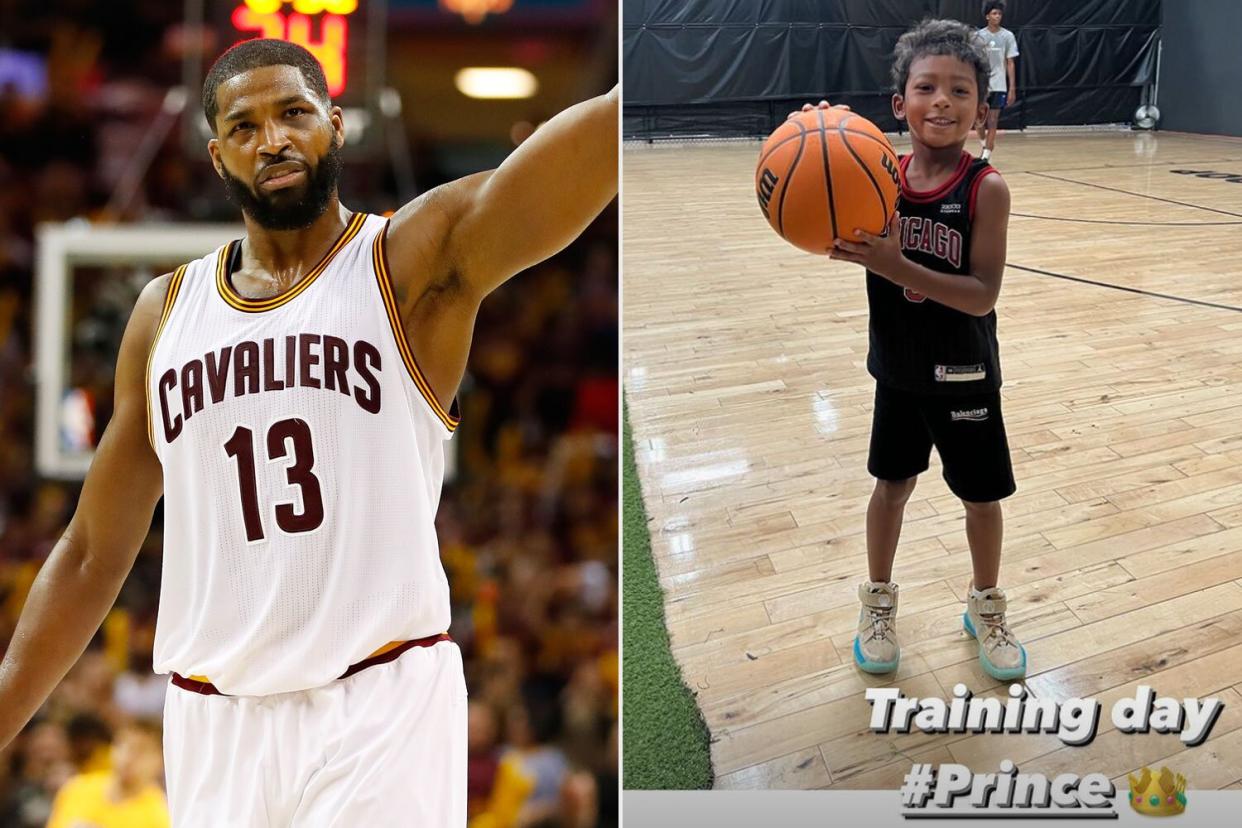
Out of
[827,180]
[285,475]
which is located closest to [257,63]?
[285,475]

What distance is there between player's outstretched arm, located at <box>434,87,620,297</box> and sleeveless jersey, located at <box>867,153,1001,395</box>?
61 cm

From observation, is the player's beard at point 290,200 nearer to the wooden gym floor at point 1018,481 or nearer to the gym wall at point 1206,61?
the wooden gym floor at point 1018,481

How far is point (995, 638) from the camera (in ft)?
6.48

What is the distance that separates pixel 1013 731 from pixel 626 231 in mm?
1128

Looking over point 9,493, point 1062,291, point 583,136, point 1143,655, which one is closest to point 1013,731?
point 1143,655

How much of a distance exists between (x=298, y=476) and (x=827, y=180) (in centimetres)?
85

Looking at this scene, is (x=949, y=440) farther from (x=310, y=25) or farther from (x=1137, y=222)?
(x=310, y=25)

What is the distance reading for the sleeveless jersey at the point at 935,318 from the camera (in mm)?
1790

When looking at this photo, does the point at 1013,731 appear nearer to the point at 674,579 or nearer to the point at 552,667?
the point at 674,579

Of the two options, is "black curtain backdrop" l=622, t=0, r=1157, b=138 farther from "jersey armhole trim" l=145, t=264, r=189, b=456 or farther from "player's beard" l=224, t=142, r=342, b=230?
"jersey armhole trim" l=145, t=264, r=189, b=456

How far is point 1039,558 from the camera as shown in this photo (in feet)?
6.73

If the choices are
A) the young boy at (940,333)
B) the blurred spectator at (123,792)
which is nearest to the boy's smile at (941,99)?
the young boy at (940,333)

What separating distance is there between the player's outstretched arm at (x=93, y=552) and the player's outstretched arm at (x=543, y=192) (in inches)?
18.0

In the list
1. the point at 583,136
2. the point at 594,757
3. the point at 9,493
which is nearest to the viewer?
the point at 583,136
